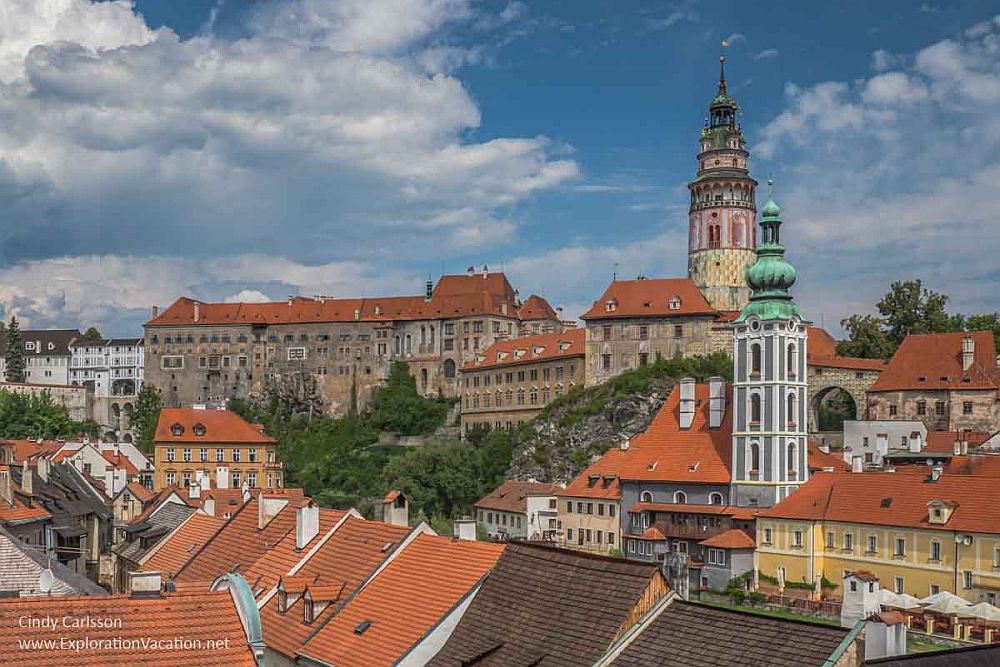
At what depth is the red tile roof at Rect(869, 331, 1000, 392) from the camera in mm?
74625

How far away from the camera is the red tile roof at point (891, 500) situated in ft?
154

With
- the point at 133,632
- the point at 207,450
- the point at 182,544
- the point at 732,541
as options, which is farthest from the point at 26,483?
the point at 207,450

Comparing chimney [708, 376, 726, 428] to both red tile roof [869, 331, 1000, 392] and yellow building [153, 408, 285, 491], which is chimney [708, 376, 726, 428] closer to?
red tile roof [869, 331, 1000, 392]

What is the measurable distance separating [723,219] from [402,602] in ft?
269

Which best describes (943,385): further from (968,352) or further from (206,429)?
(206,429)

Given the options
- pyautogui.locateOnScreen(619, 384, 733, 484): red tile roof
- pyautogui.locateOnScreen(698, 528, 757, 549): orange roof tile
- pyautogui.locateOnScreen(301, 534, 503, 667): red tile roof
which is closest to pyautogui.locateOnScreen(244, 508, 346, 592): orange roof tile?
pyautogui.locateOnScreen(301, 534, 503, 667): red tile roof

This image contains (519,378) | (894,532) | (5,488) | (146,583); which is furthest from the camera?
(519,378)

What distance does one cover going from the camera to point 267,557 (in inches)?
1104

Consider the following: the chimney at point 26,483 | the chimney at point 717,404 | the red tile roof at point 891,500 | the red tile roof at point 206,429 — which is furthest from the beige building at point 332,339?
the chimney at point 26,483

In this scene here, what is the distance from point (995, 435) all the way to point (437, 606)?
54.4 metres

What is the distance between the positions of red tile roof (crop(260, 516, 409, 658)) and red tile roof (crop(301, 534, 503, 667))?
49 centimetres

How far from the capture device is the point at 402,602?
22.0 meters

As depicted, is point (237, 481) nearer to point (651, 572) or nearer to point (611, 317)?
point (611, 317)

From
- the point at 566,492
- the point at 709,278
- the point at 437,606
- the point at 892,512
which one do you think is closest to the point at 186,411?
the point at 566,492
